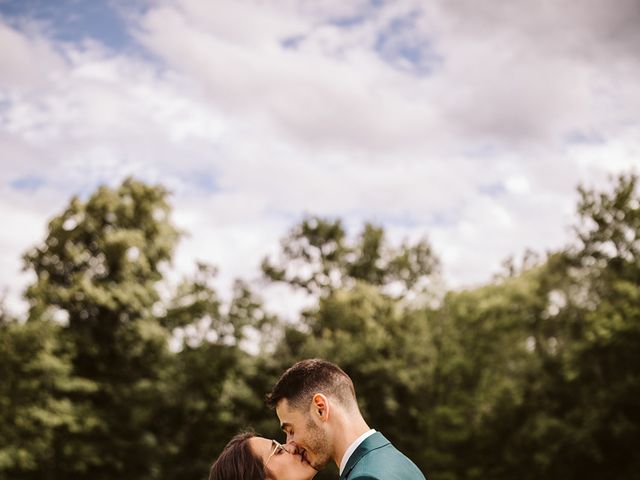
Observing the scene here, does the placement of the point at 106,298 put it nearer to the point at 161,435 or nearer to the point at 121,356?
the point at 121,356

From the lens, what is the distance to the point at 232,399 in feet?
93.8

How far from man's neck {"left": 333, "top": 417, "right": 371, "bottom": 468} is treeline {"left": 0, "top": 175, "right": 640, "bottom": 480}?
2255 cm

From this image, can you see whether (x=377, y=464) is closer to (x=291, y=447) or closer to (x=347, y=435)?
(x=347, y=435)

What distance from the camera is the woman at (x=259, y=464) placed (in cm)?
463

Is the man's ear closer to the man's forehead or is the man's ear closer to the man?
the man

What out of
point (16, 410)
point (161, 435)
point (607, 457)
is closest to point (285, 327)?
point (161, 435)

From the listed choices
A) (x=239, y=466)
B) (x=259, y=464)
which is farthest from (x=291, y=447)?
(x=239, y=466)

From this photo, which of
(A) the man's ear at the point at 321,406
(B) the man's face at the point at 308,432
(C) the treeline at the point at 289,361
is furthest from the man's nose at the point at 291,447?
(C) the treeline at the point at 289,361

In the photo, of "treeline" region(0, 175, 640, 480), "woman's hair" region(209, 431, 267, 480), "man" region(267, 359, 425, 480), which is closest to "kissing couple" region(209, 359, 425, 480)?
"man" region(267, 359, 425, 480)

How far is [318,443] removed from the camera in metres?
4.07

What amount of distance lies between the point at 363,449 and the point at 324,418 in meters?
0.36

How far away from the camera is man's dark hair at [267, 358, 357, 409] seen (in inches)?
162

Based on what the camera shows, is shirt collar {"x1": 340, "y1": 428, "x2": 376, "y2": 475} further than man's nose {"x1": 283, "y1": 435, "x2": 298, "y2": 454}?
No

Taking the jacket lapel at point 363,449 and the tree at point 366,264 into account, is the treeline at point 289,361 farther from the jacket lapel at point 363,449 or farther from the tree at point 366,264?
the jacket lapel at point 363,449
